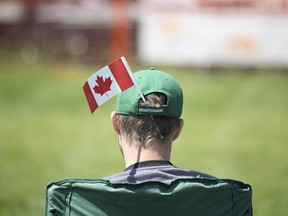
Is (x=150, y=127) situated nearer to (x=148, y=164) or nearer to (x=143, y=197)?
(x=148, y=164)

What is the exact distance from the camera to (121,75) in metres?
3.02

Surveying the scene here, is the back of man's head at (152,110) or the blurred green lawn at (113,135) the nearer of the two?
the back of man's head at (152,110)

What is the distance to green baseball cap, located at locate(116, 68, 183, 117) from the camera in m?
2.95

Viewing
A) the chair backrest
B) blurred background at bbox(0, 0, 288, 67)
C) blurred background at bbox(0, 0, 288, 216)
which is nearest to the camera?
the chair backrest

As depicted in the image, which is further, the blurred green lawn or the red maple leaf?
the blurred green lawn

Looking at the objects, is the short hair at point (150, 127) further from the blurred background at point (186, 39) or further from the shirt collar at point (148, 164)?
the blurred background at point (186, 39)

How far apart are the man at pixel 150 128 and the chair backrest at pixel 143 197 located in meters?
0.10

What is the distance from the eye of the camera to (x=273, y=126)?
10727 millimetres

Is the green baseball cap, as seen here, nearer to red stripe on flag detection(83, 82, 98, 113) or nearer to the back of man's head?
the back of man's head

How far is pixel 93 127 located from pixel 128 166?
26.5ft

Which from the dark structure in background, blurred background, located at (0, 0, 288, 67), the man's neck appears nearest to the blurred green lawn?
blurred background, located at (0, 0, 288, 67)

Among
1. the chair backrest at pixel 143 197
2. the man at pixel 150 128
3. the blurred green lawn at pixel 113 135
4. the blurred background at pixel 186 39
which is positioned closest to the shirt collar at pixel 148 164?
the man at pixel 150 128

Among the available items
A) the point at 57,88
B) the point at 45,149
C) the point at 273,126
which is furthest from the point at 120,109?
the point at 57,88

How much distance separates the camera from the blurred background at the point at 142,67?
7.98 meters
